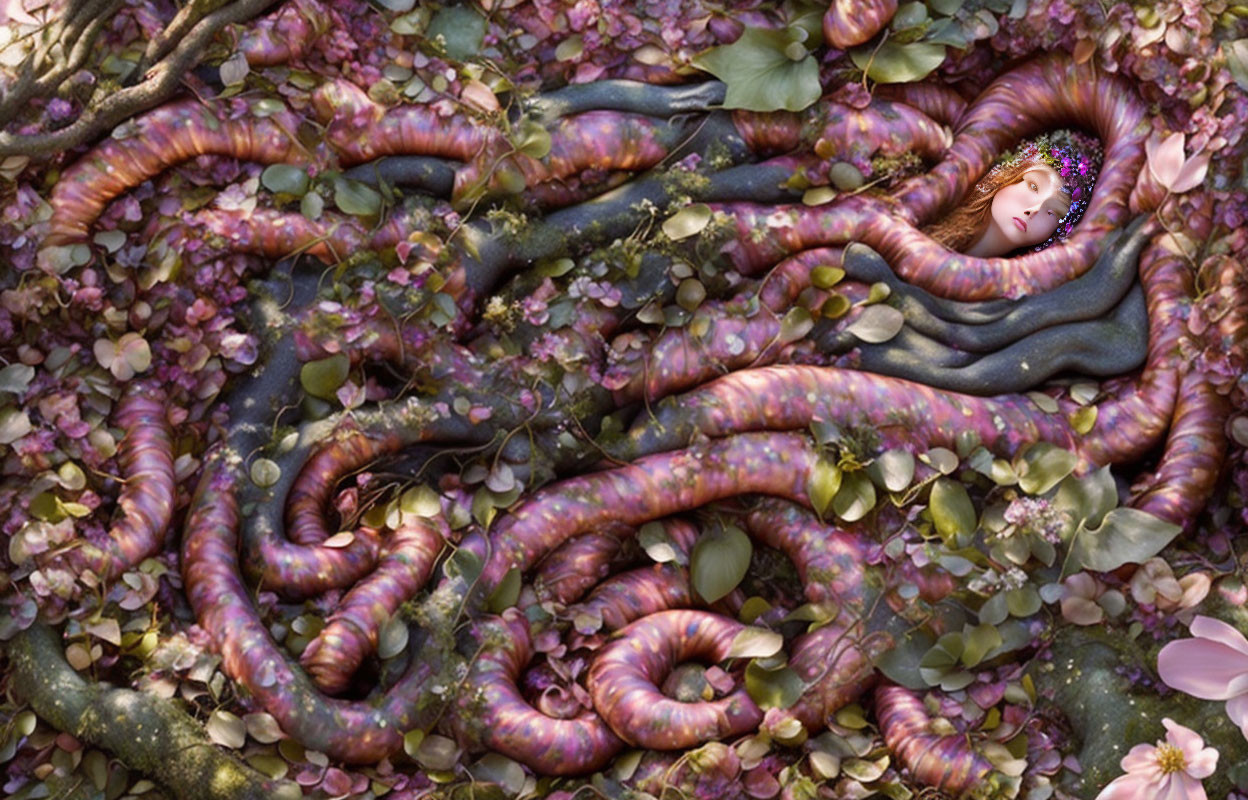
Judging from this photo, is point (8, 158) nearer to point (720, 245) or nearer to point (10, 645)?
point (10, 645)

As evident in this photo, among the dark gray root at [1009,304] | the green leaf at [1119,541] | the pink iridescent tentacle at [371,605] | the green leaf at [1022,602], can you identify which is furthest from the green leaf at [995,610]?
the pink iridescent tentacle at [371,605]

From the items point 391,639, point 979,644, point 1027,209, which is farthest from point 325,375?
point 1027,209

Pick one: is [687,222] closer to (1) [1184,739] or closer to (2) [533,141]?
(2) [533,141]

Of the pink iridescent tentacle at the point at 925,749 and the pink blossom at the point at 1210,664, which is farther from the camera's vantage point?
the pink iridescent tentacle at the point at 925,749

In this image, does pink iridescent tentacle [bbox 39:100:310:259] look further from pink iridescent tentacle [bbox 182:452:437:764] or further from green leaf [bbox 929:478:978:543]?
green leaf [bbox 929:478:978:543]

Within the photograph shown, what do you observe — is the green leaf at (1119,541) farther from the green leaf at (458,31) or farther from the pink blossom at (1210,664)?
the green leaf at (458,31)

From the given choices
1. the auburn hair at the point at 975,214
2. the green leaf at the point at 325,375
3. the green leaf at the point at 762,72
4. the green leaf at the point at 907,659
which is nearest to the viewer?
the green leaf at the point at 907,659

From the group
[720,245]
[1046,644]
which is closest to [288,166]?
[720,245]
